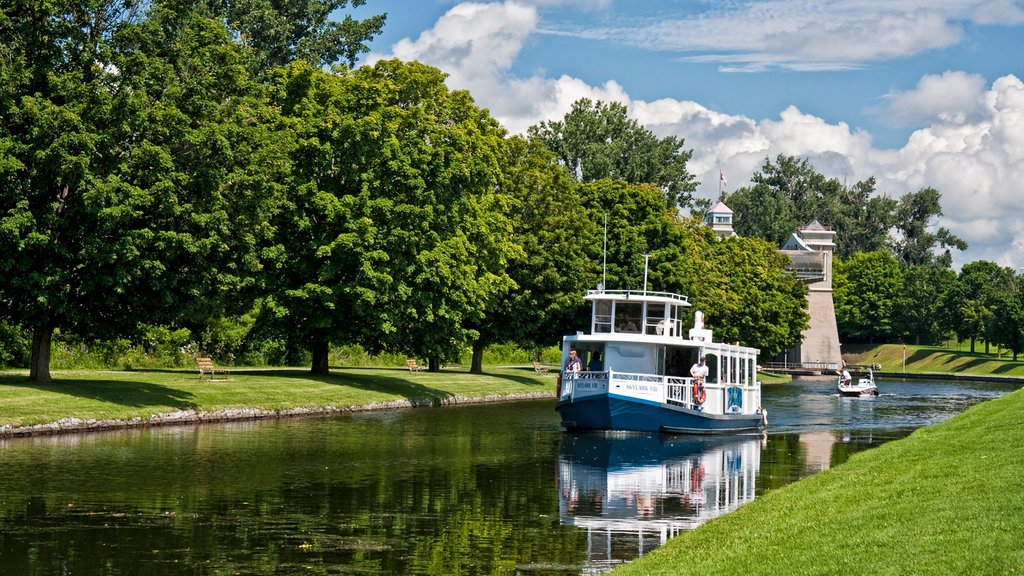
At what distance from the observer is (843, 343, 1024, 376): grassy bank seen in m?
141

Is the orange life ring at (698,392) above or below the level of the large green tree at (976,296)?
below

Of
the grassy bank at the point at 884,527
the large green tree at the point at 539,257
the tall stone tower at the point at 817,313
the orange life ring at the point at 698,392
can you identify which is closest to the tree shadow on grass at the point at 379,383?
the large green tree at the point at 539,257

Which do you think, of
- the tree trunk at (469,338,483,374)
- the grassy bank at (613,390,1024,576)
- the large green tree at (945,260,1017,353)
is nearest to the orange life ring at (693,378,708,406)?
the grassy bank at (613,390,1024,576)

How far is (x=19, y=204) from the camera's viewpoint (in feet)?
117

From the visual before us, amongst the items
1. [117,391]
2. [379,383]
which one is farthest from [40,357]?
[379,383]

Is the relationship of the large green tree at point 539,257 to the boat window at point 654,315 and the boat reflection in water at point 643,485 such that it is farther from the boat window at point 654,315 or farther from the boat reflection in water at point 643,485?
the boat reflection in water at point 643,485

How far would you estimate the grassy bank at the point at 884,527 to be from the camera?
46.0 ft

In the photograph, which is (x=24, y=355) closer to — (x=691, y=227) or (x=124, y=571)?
(x=124, y=571)

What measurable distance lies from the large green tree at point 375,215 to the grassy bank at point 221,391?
229 cm

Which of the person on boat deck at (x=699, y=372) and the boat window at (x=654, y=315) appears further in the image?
the boat window at (x=654, y=315)

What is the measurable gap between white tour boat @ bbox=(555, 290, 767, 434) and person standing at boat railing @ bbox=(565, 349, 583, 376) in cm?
11

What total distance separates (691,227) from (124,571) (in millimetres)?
93748

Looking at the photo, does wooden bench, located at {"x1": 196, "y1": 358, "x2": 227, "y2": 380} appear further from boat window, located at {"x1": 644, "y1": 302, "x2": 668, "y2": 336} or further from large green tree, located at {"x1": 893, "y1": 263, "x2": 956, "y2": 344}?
large green tree, located at {"x1": 893, "y1": 263, "x2": 956, "y2": 344}

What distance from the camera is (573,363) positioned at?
Result: 45438 mm
